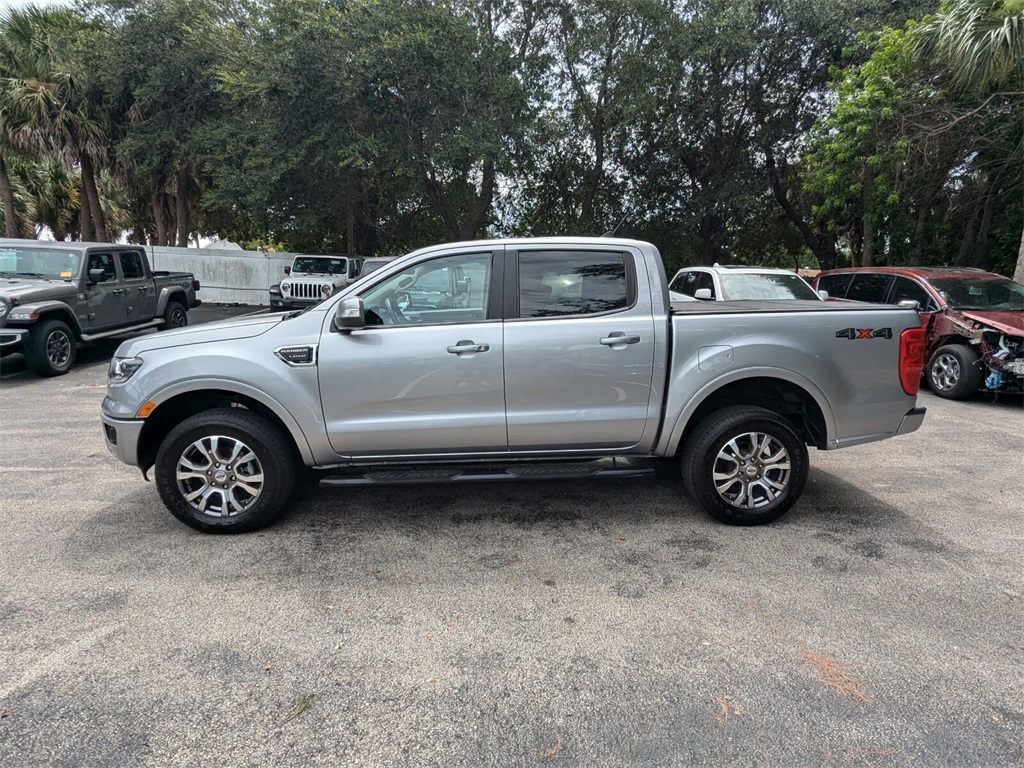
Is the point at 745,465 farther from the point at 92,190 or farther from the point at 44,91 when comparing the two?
the point at 92,190

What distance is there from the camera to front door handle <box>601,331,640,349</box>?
411cm

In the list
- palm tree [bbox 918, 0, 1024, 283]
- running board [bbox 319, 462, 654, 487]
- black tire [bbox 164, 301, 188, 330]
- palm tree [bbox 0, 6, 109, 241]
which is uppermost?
palm tree [bbox 0, 6, 109, 241]

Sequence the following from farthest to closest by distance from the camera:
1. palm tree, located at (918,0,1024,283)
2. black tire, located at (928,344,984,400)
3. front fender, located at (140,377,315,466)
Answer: palm tree, located at (918,0,1024,283) < black tire, located at (928,344,984,400) < front fender, located at (140,377,315,466)

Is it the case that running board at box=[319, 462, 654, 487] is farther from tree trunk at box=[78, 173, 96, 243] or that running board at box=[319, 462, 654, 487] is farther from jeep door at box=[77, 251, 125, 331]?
tree trunk at box=[78, 173, 96, 243]

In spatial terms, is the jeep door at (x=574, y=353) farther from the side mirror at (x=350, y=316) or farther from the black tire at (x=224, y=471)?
the black tire at (x=224, y=471)

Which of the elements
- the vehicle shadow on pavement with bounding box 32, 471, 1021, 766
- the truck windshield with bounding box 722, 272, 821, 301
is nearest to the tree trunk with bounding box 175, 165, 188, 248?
the truck windshield with bounding box 722, 272, 821, 301

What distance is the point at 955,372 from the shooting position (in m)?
8.40

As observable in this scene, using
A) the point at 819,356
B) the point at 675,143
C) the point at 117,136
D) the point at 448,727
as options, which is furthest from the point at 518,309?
the point at 117,136

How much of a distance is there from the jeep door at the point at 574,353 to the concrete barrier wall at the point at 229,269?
18.7 metres

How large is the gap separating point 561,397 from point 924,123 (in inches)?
478

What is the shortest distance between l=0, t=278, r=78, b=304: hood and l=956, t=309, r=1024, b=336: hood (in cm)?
1230

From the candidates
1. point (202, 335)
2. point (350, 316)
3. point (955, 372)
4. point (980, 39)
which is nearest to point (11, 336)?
point (202, 335)

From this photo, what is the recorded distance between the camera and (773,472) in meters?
4.25

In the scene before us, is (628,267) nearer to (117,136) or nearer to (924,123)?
(924,123)
